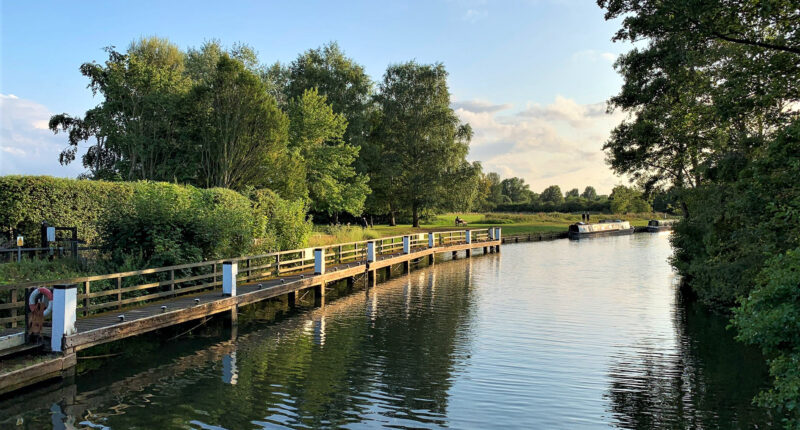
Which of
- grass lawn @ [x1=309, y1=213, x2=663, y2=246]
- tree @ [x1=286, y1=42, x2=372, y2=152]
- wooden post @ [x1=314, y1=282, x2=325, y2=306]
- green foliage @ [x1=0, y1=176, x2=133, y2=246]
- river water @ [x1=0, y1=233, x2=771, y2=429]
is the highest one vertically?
tree @ [x1=286, y1=42, x2=372, y2=152]

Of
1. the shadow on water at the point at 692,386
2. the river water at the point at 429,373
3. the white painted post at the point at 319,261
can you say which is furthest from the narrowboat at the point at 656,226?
the white painted post at the point at 319,261

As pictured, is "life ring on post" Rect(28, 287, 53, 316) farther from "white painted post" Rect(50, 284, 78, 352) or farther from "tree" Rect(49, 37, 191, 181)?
"tree" Rect(49, 37, 191, 181)

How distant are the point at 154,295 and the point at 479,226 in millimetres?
50374

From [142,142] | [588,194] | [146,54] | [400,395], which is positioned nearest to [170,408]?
[400,395]

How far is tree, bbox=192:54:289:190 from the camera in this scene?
31.3 meters

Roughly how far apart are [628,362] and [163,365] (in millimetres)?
10103

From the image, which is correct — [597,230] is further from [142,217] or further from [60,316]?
[60,316]

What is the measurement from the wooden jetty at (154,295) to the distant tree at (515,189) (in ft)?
378

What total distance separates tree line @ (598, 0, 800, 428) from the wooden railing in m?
11.8

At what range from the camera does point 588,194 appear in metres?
180

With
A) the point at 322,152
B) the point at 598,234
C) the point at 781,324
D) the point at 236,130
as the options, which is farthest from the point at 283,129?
the point at 598,234

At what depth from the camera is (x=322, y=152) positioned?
4134 centimetres

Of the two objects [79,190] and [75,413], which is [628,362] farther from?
[79,190]

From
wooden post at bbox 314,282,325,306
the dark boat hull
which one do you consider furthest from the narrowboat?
wooden post at bbox 314,282,325,306
